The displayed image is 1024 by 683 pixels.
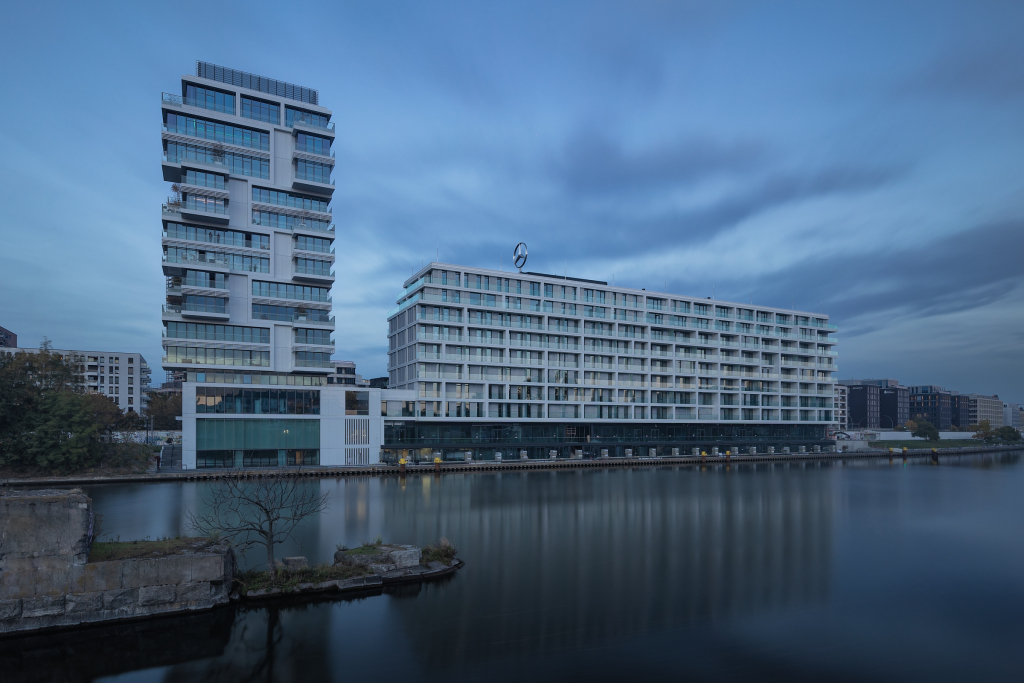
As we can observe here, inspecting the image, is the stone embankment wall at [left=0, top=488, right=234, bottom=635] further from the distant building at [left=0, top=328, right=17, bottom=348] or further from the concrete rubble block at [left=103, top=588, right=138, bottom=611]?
the distant building at [left=0, top=328, right=17, bottom=348]

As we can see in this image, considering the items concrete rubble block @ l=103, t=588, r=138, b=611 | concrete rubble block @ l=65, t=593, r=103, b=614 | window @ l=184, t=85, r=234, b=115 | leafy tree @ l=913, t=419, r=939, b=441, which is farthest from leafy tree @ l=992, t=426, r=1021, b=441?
concrete rubble block @ l=65, t=593, r=103, b=614

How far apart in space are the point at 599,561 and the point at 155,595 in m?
16.7

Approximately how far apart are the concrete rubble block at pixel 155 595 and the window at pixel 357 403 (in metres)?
48.1

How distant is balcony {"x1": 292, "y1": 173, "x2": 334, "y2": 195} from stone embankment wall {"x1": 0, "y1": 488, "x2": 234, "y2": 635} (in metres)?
Answer: 52.7

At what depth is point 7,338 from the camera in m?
140

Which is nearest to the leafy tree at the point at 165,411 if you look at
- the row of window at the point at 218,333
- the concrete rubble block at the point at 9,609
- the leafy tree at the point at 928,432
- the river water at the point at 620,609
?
the row of window at the point at 218,333

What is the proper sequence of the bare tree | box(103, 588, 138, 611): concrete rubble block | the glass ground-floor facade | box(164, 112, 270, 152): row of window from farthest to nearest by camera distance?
the glass ground-floor facade → box(164, 112, 270, 152): row of window → the bare tree → box(103, 588, 138, 611): concrete rubble block

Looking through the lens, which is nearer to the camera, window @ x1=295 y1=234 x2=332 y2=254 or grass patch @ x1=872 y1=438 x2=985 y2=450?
Result: window @ x1=295 y1=234 x2=332 y2=254

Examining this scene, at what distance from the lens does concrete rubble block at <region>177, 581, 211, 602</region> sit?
17.7m

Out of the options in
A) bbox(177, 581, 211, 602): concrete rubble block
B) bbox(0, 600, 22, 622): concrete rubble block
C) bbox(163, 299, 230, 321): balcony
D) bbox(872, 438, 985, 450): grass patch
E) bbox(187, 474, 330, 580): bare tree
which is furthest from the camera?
bbox(872, 438, 985, 450): grass patch

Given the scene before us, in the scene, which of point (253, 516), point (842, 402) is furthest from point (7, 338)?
point (842, 402)

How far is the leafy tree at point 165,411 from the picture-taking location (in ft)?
345

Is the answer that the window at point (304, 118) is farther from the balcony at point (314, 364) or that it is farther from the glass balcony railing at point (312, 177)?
the balcony at point (314, 364)

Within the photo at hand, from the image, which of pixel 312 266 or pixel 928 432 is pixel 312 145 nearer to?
pixel 312 266
